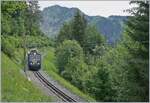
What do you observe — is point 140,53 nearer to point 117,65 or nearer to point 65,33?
point 117,65

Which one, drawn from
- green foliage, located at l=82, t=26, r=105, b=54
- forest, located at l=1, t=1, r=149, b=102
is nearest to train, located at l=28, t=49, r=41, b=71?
forest, located at l=1, t=1, r=149, b=102

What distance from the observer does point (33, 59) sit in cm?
5541

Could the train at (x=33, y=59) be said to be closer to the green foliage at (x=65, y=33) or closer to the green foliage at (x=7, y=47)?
the green foliage at (x=7, y=47)

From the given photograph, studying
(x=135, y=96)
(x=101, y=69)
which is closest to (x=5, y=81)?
(x=135, y=96)

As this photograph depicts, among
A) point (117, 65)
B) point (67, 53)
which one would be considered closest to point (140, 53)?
point (117, 65)

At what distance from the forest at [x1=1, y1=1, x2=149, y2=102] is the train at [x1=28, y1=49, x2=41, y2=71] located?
7.03 feet

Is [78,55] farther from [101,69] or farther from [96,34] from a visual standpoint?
[96,34]

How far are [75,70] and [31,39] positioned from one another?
27434 millimetres

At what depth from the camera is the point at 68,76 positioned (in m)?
61.6

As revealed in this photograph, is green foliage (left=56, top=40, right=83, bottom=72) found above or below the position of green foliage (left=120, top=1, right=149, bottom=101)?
below

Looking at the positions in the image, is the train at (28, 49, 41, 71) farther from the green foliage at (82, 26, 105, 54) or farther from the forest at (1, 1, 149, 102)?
the green foliage at (82, 26, 105, 54)

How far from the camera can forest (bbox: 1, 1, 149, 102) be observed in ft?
84.6

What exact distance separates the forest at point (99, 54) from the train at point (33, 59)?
2.14 meters

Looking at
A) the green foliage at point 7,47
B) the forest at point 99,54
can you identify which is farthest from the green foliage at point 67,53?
the green foliage at point 7,47
